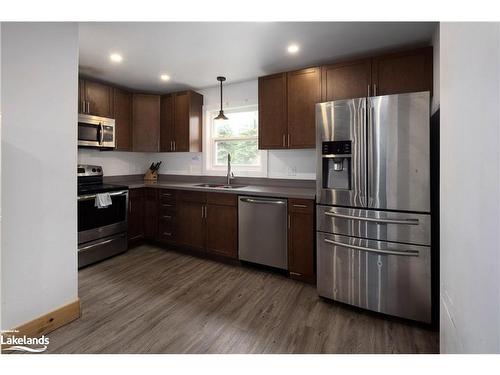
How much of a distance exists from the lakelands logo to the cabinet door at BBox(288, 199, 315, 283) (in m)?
2.03

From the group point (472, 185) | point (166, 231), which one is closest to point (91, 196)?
point (166, 231)

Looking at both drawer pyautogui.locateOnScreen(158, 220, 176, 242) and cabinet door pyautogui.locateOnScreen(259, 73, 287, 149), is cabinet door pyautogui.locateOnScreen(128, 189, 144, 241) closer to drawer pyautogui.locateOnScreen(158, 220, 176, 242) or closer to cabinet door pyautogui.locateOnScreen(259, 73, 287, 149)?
drawer pyautogui.locateOnScreen(158, 220, 176, 242)

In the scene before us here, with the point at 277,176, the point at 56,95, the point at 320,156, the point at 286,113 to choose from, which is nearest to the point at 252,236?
the point at 277,176

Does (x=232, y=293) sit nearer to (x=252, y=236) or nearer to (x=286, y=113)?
(x=252, y=236)

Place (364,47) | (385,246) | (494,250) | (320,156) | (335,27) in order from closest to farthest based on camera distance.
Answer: (494,250) → (385,246) → (335,27) → (320,156) → (364,47)

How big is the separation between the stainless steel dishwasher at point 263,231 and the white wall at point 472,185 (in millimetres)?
1935

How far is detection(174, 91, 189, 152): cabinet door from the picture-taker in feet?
11.9

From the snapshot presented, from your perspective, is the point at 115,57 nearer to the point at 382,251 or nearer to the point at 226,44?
the point at 226,44

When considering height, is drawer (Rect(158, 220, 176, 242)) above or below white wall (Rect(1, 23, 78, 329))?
below

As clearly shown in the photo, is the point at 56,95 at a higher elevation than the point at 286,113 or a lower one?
lower

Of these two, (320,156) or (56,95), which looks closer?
(56,95)

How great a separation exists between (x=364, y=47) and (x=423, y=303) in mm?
2293

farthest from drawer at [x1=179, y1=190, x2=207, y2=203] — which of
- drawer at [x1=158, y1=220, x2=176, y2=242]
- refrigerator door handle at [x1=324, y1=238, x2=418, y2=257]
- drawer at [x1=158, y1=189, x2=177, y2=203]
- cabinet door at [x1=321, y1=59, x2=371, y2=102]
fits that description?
cabinet door at [x1=321, y1=59, x2=371, y2=102]

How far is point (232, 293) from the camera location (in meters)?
2.31
